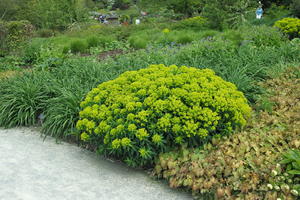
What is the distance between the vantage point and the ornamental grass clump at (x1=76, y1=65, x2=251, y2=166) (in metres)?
3.82

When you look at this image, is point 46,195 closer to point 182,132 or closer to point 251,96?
point 182,132

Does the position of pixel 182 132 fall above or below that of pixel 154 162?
above

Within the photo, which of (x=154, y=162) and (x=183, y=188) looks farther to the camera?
(x=154, y=162)

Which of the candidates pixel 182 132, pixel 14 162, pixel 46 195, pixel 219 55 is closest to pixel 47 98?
pixel 14 162

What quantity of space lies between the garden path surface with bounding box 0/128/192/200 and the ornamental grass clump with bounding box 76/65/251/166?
26cm

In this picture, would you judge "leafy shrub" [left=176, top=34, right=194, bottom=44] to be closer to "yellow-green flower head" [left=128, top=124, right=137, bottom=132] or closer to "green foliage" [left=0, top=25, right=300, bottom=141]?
"green foliage" [left=0, top=25, right=300, bottom=141]

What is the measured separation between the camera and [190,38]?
10820 mm

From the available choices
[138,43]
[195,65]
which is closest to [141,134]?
[195,65]

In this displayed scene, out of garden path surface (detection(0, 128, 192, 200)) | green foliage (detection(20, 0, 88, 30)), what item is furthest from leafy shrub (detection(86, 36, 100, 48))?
green foliage (detection(20, 0, 88, 30))

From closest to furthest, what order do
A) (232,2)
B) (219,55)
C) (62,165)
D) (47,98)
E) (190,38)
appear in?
(62,165), (47,98), (219,55), (190,38), (232,2)

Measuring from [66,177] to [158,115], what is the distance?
1326 mm

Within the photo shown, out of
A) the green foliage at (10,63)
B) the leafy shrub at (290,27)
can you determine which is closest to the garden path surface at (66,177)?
the green foliage at (10,63)

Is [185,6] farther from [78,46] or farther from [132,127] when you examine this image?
[132,127]

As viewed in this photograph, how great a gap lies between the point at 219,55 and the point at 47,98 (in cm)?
340
